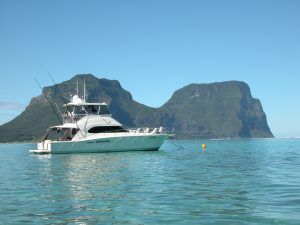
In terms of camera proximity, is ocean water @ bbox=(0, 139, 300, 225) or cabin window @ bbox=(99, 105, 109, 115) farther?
cabin window @ bbox=(99, 105, 109, 115)

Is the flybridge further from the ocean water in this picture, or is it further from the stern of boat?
the ocean water

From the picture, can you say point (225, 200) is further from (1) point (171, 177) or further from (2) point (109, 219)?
(1) point (171, 177)

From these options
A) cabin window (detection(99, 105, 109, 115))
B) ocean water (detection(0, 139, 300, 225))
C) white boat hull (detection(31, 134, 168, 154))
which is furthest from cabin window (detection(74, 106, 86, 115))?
ocean water (detection(0, 139, 300, 225))

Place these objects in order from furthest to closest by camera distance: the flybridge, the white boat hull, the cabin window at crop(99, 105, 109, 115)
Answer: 1. the cabin window at crop(99, 105, 109, 115)
2. the flybridge
3. the white boat hull

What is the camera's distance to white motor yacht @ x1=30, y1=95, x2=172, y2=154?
4631 cm

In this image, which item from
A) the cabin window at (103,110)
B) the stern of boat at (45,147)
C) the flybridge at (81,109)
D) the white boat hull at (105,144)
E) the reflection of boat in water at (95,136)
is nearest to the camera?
the white boat hull at (105,144)

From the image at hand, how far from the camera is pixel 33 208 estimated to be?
39.7 ft

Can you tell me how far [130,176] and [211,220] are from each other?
10691 millimetres

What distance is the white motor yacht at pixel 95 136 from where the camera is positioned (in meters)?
46.3

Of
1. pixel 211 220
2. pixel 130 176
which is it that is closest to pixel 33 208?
pixel 211 220

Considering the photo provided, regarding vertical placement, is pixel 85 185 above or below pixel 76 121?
below

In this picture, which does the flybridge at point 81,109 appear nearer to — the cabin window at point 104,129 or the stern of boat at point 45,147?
the cabin window at point 104,129

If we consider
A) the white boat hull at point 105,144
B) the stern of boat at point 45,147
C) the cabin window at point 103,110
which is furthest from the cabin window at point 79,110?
the stern of boat at point 45,147

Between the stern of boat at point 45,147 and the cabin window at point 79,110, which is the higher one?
the cabin window at point 79,110
